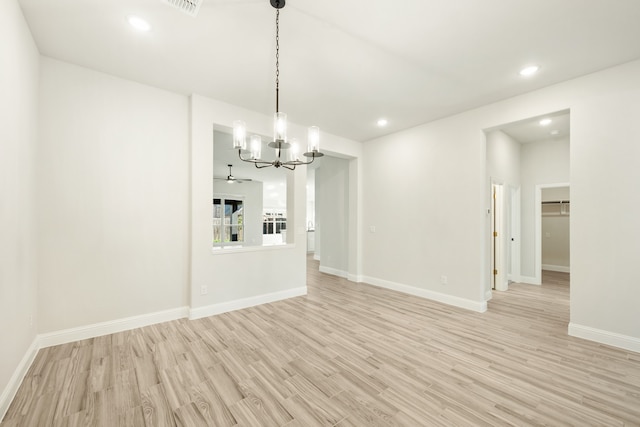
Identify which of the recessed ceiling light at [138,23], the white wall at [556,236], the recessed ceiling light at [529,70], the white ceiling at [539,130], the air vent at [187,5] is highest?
the recessed ceiling light at [138,23]

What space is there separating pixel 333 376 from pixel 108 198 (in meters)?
3.16

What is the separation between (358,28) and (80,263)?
12.4 feet

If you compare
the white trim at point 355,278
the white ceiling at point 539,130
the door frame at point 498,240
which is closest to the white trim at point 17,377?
the white trim at point 355,278

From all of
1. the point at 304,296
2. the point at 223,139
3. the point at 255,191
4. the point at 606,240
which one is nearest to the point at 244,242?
the point at 255,191

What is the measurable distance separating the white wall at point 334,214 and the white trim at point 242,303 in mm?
1807

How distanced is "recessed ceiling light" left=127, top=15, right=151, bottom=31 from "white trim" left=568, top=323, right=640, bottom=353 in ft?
17.9

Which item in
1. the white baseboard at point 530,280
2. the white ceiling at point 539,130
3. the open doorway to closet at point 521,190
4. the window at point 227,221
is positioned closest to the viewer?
the white ceiling at point 539,130

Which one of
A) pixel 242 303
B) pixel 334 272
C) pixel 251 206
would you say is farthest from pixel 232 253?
pixel 251 206

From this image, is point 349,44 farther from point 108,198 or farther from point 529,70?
point 108,198

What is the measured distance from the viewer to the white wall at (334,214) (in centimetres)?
623

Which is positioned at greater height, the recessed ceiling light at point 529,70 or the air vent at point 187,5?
the recessed ceiling light at point 529,70

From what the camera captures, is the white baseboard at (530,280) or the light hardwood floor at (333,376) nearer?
the light hardwood floor at (333,376)

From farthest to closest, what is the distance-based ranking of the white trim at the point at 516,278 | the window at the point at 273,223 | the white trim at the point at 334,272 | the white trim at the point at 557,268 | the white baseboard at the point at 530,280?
the window at the point at 273,223, the white trim at the point at 557,268, the white trim at the point at 334,272, the white trim at the point at 516,278, the white baseboard at the point at 530,280

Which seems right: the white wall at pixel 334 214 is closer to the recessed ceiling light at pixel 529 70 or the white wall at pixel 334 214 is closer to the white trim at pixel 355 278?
the white trim at pixel 355 278
